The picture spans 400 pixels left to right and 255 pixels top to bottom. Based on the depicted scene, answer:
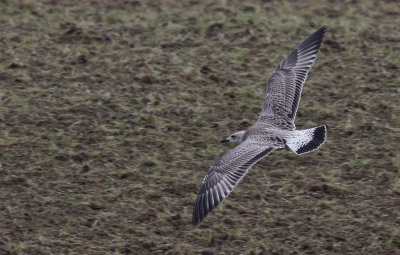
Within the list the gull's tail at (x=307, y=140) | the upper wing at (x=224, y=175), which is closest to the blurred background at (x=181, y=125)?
the upper wing at (x=224, y=175)

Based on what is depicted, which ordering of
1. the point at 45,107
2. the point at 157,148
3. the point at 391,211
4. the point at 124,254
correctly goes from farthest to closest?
1. the point at 45,107
2. the point at 157,148
3. the point at 391,211
4. the point at 124,254

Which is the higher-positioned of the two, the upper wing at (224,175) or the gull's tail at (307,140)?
the gull's tail at (307,140)

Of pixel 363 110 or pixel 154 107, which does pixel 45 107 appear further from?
pixel 363 110

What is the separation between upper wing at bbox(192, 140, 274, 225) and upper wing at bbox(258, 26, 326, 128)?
2.31 ft

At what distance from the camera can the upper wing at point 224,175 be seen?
6156 millimetres

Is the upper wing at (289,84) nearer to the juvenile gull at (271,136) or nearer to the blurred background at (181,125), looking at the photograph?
the juvenile gull at (271,136)

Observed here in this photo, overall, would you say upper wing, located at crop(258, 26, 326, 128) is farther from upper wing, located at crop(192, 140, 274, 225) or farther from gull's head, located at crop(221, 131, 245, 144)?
upper wing, located at crop(192, 140, 274, 225)

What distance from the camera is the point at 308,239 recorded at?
6.12 metres

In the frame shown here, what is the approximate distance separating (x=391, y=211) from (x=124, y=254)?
84.5 inches

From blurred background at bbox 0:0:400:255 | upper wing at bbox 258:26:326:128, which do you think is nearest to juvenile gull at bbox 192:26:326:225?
upper wing at bbox 258:26:326:128

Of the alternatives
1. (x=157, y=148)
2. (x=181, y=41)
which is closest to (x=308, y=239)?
(x=157, y=148)

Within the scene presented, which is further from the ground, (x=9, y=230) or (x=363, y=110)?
(x=363, y=110)

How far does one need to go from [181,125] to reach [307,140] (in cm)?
147

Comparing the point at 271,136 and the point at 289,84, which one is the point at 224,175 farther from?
the point at 289,84
